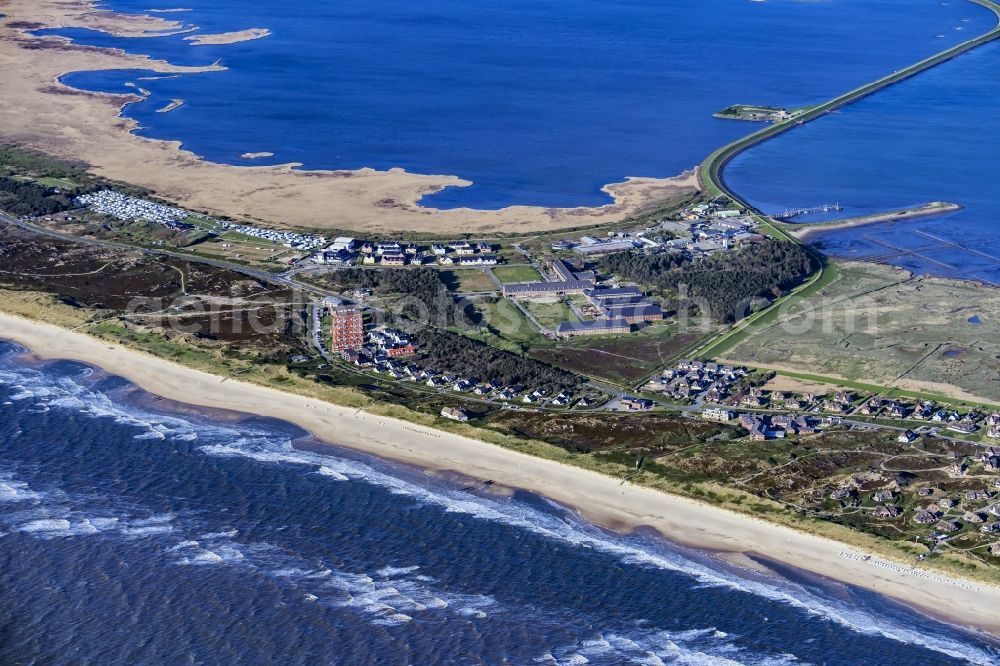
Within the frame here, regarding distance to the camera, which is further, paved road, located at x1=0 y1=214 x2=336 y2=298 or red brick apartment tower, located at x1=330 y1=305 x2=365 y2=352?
paved road, located at x1=0 y1=214 x2=336 y2=298

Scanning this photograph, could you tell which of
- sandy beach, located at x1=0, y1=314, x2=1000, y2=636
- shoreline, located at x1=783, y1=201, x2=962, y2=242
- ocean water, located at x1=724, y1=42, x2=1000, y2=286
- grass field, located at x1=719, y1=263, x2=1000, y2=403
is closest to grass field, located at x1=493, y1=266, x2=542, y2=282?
grass field, located at x1=719, y1=263, x2=1000, y2=403

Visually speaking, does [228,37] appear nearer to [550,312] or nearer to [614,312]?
[550,312]

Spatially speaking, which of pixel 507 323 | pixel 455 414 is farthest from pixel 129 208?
pixel 455 414

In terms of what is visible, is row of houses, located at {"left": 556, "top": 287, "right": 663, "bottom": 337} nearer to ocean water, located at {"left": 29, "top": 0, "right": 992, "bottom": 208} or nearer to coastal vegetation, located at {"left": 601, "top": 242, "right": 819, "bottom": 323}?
coastal vegetation, located at {"left": 601, "top": 242, "right": 819, "bottom": 323}

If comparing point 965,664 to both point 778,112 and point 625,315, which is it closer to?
point 625,315

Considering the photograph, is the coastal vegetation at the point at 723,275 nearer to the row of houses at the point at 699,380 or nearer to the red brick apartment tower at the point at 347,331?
the row of houses at the point at 699,380

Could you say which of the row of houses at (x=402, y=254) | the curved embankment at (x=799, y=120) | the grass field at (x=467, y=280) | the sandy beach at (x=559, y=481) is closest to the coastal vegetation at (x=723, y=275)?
the curved embankment at (x=799, y=120)
